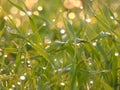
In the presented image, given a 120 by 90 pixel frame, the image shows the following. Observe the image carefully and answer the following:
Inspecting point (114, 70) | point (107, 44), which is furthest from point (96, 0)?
point (114, 70)

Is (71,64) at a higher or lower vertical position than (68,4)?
lower

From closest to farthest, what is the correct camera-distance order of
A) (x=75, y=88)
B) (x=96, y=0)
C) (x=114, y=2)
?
(x=75, y=88)
(x=96, y=0)
(x=114, y=2)

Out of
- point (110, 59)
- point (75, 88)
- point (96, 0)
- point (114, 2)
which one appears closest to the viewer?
point (75, 88)

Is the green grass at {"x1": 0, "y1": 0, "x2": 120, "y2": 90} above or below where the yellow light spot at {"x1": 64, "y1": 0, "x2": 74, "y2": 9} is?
below

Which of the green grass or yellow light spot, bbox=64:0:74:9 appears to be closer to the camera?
the green grass

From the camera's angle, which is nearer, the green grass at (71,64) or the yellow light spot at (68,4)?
the green grass at (71,64)

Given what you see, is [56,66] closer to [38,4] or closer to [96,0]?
[96,0]

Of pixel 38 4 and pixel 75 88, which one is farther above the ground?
pixel 38 4

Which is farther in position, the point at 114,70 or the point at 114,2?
the point at 114,2

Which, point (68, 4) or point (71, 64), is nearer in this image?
point (71, 64)

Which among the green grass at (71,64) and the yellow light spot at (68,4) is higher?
the yellow light spot at (68,4)

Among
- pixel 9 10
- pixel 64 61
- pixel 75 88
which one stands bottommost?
pixel 75 88
